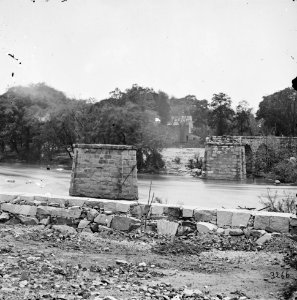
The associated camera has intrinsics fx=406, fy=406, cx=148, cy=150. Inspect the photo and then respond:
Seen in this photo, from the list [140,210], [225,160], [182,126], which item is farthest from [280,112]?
[140,210]

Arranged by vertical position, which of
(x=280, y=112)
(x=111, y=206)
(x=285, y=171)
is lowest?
(x=285, y=171)

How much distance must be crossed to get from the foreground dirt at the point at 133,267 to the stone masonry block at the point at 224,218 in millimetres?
351

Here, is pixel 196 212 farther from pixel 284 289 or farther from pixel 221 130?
pixel 221 130

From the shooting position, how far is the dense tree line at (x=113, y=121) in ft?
107

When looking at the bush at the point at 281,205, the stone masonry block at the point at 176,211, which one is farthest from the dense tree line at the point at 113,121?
the stone masonry block at the point at 176,211

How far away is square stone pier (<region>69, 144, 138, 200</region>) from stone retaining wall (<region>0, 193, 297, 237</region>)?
8411 millimetres

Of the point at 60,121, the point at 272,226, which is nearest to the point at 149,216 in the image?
the point at 272,226

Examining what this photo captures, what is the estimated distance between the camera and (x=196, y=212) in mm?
6578

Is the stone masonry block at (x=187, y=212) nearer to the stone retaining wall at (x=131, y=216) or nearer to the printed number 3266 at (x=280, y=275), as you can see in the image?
the stone retaining wall at (x=131, y=216)

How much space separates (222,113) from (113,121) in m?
13.4

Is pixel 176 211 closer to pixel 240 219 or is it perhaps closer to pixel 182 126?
pixel 240 219

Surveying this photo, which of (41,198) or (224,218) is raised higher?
(41,198)

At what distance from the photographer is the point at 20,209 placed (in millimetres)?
7375

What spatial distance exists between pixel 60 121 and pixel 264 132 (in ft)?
64.6
